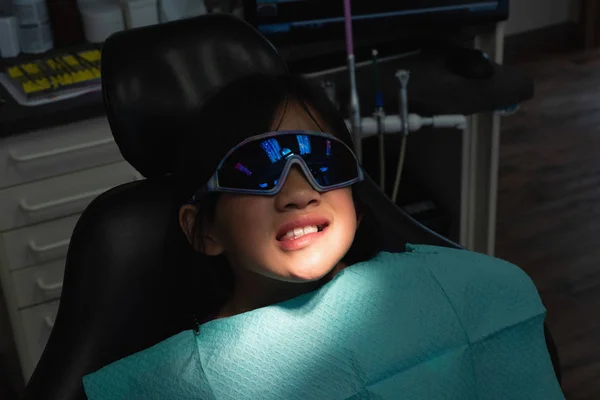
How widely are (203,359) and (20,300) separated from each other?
101 cm

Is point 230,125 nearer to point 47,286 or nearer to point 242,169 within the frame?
point 242,169

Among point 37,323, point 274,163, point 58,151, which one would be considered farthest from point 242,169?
point 37,323

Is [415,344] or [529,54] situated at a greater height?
[415,344]

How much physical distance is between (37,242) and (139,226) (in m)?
0.74

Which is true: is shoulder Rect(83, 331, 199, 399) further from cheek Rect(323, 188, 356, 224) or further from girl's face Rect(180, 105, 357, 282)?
Answer: cheek Rect(323, 188, 356, 224)

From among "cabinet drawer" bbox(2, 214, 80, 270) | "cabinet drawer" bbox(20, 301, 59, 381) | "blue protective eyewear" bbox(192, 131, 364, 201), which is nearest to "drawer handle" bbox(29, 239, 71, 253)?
"cabinet drawer" bbox(2, 214, 80, 270)

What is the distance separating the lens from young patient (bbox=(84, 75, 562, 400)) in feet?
3.42

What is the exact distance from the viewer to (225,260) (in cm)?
121

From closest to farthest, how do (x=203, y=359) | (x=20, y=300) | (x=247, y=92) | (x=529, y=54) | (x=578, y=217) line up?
(x=203, y=359), (x=247, y=92), (x=20, y=300), (x=578, y=217), (x=529, y=54)

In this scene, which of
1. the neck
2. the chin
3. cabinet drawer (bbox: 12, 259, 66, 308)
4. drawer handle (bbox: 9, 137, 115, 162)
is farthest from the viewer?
cabinet drawer (bbox: 12, 259, 66, 308)

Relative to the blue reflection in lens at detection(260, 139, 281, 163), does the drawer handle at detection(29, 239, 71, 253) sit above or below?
below

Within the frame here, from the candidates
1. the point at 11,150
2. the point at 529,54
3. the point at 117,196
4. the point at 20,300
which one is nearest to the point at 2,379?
the point at 20,300

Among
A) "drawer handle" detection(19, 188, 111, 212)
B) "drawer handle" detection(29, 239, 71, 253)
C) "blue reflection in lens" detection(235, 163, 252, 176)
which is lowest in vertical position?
"drawer handle" detection(29, 239, 71, 253)

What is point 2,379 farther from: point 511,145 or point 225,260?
point 511,145
